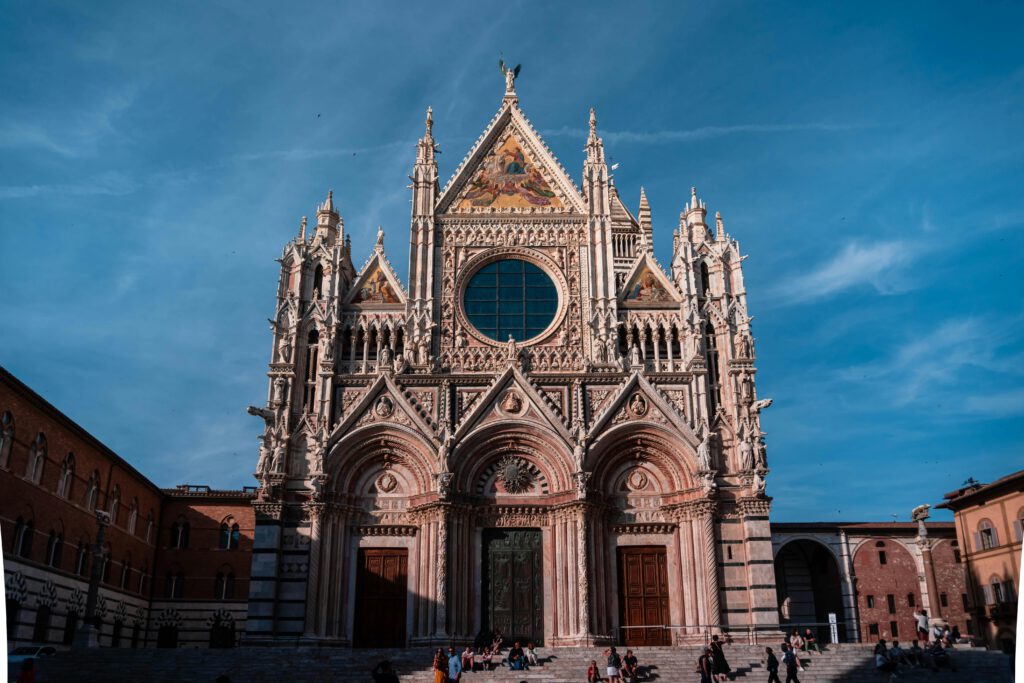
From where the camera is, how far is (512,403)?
→ 32.6 m

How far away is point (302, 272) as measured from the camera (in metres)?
34.7

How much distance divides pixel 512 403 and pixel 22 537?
17188 mm

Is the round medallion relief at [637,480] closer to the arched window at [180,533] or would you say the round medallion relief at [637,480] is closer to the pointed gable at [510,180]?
the pointed gable at [510,180]

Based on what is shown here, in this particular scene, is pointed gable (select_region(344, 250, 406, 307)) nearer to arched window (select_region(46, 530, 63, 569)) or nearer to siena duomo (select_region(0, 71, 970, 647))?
siena duomo (select_region(0, 71, 970, 647))

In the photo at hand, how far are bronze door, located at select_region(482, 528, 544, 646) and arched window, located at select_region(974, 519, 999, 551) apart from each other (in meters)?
21.8

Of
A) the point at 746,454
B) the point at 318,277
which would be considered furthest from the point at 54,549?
the point at 746,454

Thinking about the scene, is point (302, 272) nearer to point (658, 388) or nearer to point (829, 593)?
point (658, 388)

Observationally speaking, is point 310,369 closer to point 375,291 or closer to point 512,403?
point 375,291

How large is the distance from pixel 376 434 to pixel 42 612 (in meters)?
13.1

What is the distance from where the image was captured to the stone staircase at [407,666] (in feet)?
79.8

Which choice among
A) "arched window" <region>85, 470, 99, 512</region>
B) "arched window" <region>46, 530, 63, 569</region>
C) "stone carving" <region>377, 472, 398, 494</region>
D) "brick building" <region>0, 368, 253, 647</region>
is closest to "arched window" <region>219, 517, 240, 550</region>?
"brick building" <region>0, 368, 253, 647</region>

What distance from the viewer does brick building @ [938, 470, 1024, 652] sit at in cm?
3791

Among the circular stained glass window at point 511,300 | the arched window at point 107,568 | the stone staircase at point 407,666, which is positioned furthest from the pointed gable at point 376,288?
the arched window at point 107,568

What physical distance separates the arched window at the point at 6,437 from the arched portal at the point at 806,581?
109 ft
